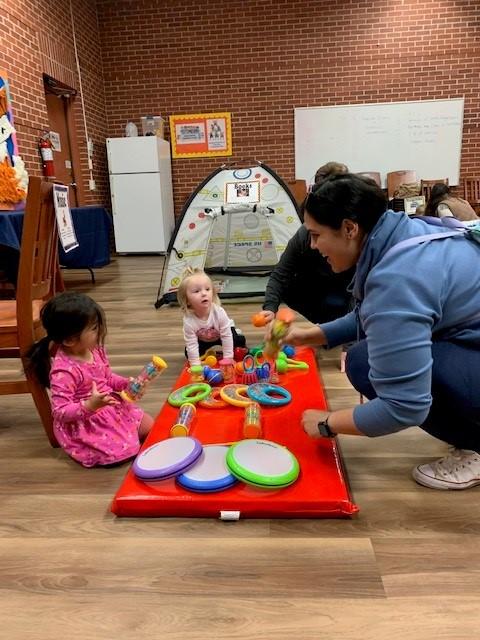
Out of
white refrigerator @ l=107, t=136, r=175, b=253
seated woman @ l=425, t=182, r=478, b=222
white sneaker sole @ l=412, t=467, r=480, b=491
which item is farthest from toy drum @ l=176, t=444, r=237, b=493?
white refrigerator @ l=107, t=136, r=175, b=253

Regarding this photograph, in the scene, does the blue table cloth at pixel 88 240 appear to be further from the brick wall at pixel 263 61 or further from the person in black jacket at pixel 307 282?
the person in black jacket at pixel 307 282

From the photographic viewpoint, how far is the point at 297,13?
5.91 meters

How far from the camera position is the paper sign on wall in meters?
A: 1.65

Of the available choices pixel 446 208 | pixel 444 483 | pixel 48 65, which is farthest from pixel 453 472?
pixel 48 65

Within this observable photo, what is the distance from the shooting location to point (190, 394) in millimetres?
1812

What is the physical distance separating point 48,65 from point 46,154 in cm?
96

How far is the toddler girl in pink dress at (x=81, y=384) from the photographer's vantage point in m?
1.45

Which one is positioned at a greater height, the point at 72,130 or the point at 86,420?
the point at 72,130

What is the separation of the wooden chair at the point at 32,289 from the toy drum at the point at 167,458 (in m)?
0.46

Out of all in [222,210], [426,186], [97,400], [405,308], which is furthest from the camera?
[426,186]

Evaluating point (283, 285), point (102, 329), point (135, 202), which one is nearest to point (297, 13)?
point (135, 202)

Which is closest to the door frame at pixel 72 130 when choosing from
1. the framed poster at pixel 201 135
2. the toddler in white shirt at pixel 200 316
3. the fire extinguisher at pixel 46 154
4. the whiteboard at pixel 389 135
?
the fire extinguisher at pixel 46 154

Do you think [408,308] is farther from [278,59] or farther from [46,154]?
[278,59]

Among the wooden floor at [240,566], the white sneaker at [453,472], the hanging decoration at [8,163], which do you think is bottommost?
the wooden floor at [240,566]
